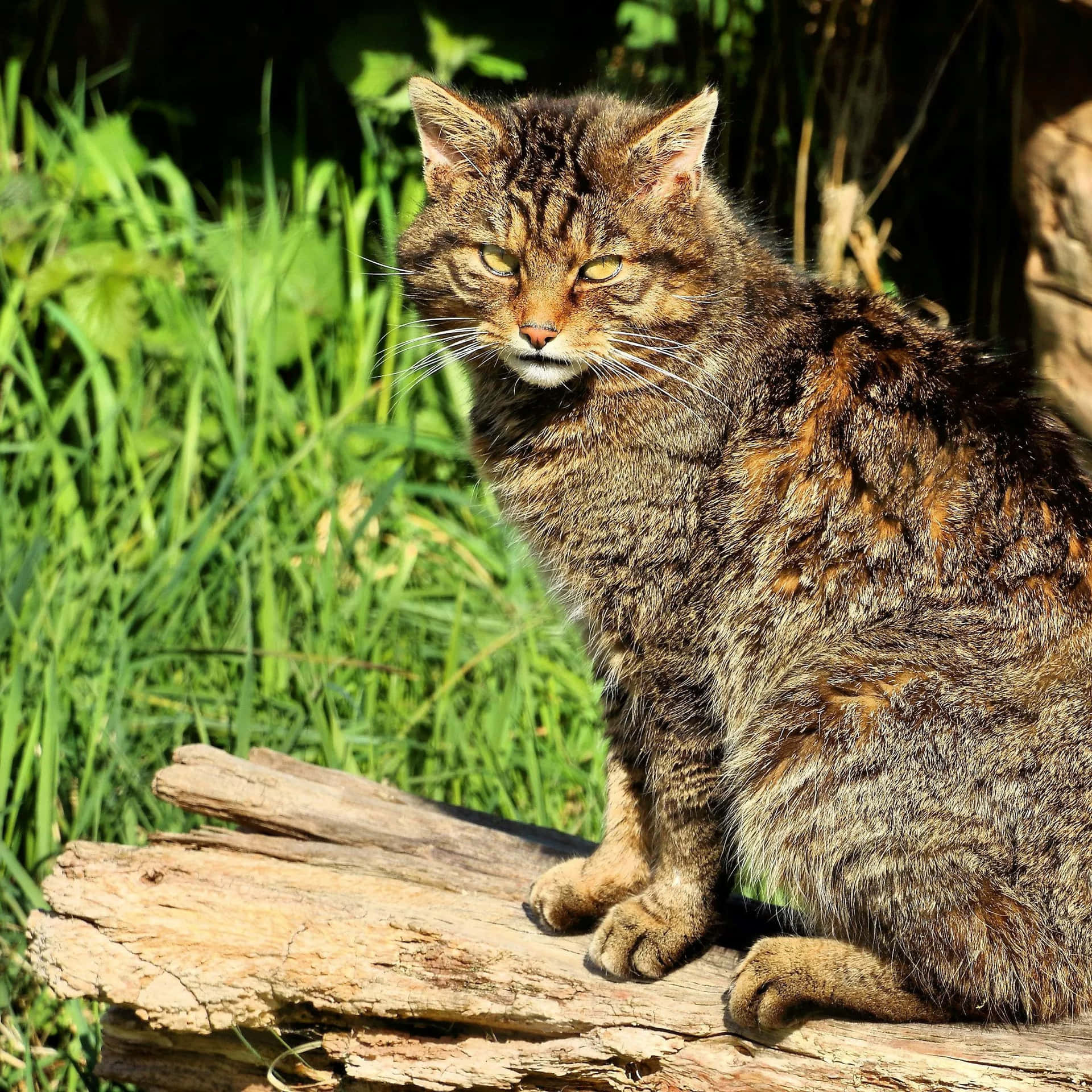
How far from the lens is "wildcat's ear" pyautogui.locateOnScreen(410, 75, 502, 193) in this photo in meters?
2.77

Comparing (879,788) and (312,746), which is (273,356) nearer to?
(312,746)

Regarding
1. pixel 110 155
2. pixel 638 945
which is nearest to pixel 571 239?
pixel 638 945

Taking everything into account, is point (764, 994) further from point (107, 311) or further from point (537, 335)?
point (107, 311)

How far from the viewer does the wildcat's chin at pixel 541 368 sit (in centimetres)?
260

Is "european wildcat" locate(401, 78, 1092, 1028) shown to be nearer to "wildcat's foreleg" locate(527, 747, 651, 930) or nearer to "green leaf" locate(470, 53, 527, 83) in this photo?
"wildcat's foreleg" locate(527, 747, 651, 930)

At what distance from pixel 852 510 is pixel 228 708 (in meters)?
1.90

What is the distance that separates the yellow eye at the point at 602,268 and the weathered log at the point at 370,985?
129 cm

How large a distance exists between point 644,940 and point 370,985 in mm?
523

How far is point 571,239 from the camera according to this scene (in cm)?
260

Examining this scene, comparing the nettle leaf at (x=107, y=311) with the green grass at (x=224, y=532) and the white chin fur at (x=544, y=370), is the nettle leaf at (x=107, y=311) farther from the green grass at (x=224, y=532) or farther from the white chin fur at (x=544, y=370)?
the white chin fur at (x=544, y=370)

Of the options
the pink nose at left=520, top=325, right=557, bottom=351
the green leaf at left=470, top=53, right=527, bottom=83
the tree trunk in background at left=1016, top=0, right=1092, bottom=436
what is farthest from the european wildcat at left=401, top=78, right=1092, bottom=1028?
the green leaf at left=470, top=53, right=527, bottom=83

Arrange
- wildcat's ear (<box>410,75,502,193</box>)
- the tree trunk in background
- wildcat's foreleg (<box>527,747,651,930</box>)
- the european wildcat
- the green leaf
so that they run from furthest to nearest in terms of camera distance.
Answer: the green leaf
the tree trunk in background
wildcat's ear (<box>410,75,502,193</box>)
wildcat's foreleg (<box>527,747,651,930</box>)
the european wildcat

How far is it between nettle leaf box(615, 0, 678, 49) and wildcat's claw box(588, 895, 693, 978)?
3237mm

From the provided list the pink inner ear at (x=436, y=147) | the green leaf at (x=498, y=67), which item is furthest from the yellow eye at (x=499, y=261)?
the green leaf at (x=498, y=67)
